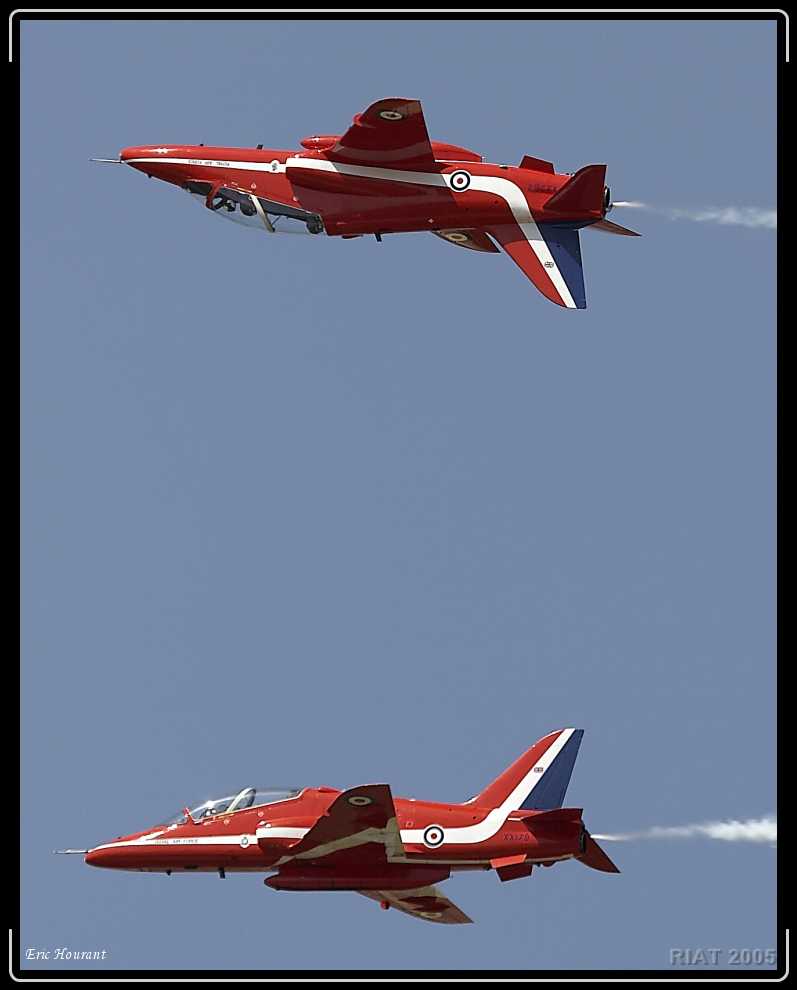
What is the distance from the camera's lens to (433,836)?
47.6m

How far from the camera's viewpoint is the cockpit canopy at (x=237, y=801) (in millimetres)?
48656

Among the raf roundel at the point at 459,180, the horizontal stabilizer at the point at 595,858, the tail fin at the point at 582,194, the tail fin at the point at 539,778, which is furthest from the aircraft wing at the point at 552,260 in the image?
the horizontal stabilizer at the point at 595,858

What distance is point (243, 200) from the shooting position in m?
51.4

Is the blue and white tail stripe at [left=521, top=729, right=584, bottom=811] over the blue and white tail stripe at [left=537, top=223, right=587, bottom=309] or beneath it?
beneath

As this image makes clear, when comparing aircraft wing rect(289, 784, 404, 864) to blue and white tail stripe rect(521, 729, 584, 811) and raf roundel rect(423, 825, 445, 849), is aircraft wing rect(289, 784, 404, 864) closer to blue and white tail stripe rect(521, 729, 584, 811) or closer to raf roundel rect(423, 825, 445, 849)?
raf roundel rect(423, 825, 445, 849)

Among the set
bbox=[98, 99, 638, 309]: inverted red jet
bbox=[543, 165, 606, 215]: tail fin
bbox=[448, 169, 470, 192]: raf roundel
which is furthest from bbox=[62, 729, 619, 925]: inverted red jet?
bbox=[448, 169, 470, 192]: raf roundel

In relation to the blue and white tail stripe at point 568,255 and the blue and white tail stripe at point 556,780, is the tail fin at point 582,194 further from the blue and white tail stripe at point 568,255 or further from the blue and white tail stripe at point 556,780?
the blue and white tail stripe at point 556,780

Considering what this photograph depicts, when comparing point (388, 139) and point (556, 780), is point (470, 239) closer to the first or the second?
point (388, 139)

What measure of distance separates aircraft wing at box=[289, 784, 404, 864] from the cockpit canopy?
4.05 feet

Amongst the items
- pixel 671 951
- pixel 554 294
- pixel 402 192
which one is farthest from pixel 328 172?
pixel 671 951

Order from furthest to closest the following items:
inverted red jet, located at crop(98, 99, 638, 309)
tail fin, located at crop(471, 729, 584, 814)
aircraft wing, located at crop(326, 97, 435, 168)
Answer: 1. inverted red jet, located at crop(98, 99, 638, 309)
2. aircraft wing, located at crop(326, 97, 435, 168)
3. tail fin, located at crop(471, 729, 584, 814)

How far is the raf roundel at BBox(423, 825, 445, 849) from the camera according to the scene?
4753cm

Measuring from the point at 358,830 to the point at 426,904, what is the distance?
368cm

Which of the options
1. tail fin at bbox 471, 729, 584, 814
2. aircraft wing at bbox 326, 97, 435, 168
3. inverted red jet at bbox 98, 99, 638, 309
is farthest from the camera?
inverted red jet at bbox 98, 99, 638, 309
